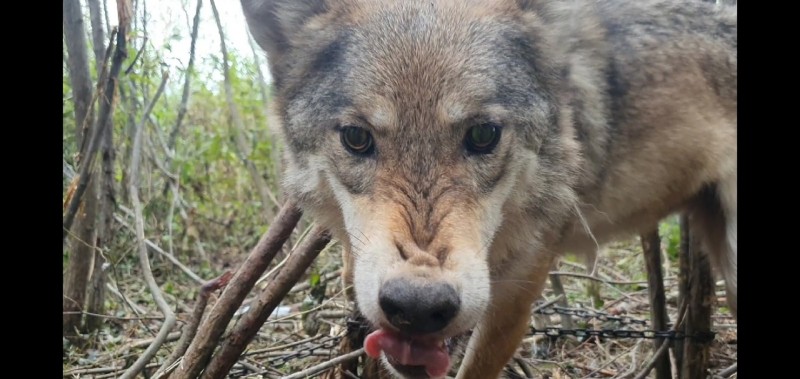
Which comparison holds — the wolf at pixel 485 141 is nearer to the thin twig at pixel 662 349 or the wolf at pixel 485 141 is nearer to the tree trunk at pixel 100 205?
the thin twig at pixel 662 349

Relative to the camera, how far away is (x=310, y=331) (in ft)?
15.2

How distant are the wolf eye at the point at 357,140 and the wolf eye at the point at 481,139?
1.18ft

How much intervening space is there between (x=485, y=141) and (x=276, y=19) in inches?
45.0

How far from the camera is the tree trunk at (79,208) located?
4.25m

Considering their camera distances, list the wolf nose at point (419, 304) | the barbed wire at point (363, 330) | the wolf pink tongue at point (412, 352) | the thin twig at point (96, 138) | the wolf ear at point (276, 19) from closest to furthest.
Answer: the wolf nose at point (419, 304) → the wolf pink tongue at point (412, 352) → the wolf ear at point (276, 19) → the thin twig at point (96, 138) → the barbed wire at point (363, 330)

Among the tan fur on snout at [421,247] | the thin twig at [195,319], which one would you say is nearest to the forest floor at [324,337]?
the thin twig at [195,319]

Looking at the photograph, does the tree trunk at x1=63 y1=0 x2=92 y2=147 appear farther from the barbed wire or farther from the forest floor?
the barbed wire

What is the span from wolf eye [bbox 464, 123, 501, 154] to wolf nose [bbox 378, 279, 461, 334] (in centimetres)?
62

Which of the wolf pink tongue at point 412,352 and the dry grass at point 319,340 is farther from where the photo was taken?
the dry grass at point 319,340

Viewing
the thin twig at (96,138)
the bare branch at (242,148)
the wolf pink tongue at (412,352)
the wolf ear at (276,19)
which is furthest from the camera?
the bare branch at (242,148)

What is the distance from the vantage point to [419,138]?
247 cm

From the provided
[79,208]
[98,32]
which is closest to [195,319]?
[79,208]
